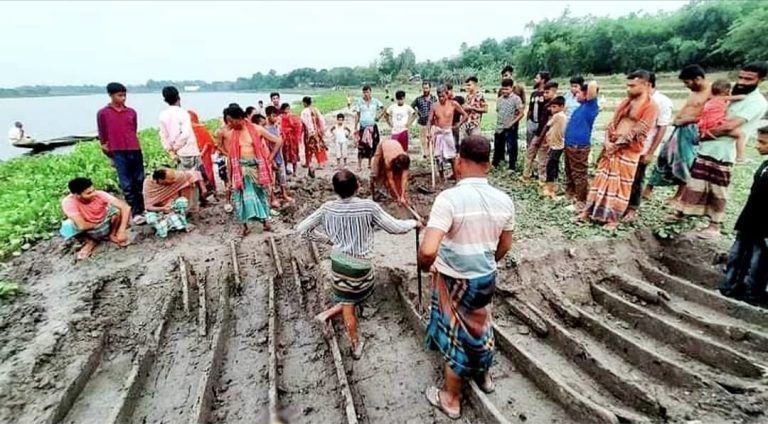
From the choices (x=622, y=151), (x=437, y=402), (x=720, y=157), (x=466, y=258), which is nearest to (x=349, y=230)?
(x=466, y=258)

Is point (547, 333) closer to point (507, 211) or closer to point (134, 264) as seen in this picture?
point (507, 211)

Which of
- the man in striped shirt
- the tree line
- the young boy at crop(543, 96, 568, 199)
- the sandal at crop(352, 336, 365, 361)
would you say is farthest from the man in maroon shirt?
the tree line

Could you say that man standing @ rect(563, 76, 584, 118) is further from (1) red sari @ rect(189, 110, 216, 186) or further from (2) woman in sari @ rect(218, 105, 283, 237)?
(1) red sari @ rect(189, 110, 216, 186)

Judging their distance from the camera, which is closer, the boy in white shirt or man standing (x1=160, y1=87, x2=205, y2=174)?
man standing (x1=160, y1=87, x2=205, y2=174)

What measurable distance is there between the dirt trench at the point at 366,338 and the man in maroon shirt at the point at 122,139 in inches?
52.4

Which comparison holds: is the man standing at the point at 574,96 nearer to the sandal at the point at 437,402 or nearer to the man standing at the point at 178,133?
the sandal at the point at 437,402

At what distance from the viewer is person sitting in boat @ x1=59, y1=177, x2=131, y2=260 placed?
210 inches

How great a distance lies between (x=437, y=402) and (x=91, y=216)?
4988 mm

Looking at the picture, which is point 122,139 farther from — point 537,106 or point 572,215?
point 537,106

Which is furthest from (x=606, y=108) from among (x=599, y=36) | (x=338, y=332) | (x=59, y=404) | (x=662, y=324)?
(x=599, y=36)

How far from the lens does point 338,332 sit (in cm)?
403

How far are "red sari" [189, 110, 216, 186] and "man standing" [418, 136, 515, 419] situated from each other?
19.0 feet

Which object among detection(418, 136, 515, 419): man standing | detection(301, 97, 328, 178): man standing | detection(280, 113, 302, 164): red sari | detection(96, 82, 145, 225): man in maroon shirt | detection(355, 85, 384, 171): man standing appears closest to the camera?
detection(418, 136, 515, 419): man standing

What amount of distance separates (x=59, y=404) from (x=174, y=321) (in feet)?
4.07
